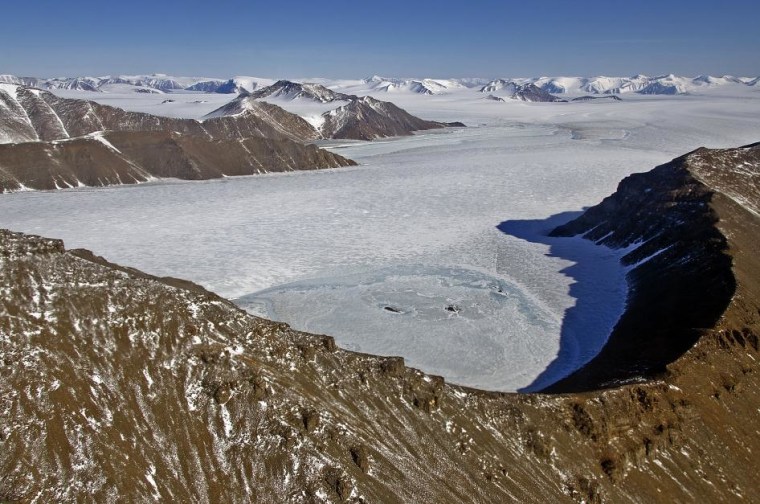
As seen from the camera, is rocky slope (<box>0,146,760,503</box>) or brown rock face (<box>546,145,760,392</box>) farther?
brown rock face (<box>546,145,760,392</box>)

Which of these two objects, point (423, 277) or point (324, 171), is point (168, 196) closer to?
point (324, 171)

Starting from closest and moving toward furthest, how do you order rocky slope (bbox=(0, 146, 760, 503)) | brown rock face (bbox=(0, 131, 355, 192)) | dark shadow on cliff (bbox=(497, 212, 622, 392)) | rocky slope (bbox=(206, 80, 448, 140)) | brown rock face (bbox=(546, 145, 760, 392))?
rocky slope (bbox=(0, 146, 760, 503))
brown rock face (bbox=(546, 145, 760, 392))
dark shadow on cliff (bbox=(497, 212, 622, 392))
brown rock face (bbox=(0, 131, 355, 192))
rocky slope (bbox=(206, 80, 448, 140))

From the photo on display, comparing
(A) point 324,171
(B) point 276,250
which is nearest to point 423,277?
(B) point 276,250

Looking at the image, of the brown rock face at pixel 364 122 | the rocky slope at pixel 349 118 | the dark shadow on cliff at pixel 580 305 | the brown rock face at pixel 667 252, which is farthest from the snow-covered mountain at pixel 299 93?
the brown rock face at pixel 667 252

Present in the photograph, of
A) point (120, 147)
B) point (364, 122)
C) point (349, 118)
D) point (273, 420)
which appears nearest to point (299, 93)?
point (349, 118)

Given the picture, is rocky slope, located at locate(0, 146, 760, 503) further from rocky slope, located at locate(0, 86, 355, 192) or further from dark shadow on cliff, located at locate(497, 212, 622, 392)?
rocky slope, located at locate(0, 86, 355, 192)

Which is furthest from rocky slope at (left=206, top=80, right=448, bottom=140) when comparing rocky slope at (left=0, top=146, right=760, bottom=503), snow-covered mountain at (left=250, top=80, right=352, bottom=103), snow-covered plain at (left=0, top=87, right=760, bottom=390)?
rocky slope at (left=0, top=146, right=760, bottom=503)

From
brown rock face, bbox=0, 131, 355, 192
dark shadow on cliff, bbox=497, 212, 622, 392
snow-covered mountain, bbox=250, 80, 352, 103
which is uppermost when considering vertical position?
snow-covered mountain, bbox=250, 80, 352, 103
